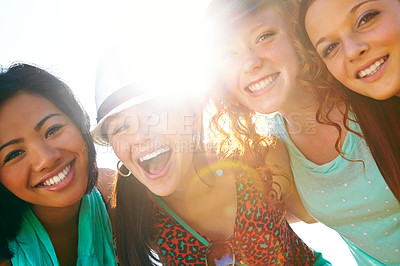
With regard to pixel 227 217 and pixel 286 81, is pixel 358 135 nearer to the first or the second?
pixel 286 81

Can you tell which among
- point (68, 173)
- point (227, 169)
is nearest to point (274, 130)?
point (227, 169)

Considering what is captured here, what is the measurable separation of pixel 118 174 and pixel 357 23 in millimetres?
2260

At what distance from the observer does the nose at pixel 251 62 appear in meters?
2.32

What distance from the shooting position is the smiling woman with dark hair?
2512 millimetres

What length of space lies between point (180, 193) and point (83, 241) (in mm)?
1093

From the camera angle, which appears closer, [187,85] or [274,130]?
[187,85]

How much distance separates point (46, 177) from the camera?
258 centimetres

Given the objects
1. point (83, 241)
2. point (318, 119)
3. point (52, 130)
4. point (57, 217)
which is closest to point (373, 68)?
point (318, 119)

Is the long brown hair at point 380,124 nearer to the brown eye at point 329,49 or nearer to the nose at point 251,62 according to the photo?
the brown eye at point 329,49

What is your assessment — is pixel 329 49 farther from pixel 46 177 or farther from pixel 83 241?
pixel 83 241

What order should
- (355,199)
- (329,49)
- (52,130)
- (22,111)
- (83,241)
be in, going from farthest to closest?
(83,241)
(52,130)
(22,111)
(355,199)
(329,49)

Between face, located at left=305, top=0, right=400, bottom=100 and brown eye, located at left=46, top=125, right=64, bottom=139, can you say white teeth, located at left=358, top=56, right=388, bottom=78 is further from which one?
brown eye, located at left=46, top=125, right=64, bottom=139

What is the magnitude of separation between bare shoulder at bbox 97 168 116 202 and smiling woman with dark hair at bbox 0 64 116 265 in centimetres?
32

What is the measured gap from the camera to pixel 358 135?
2244 mm
